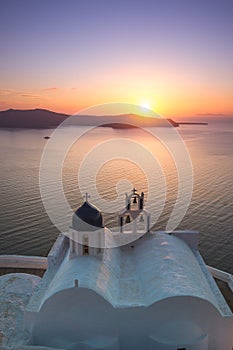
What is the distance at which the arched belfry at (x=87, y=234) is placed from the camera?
53.8 ft

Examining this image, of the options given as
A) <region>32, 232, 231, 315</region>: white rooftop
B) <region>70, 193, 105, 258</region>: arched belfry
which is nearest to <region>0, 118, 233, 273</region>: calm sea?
<region>32, 232, 231, 315</region>: white rooftop

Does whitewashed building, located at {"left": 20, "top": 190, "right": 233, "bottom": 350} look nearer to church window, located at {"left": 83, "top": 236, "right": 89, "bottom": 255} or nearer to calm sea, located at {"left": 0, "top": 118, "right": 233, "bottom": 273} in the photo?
church window, located at {"left": 83, "top": 236, "right": 89, "bottom": 255}

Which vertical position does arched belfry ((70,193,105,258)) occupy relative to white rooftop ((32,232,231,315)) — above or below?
above

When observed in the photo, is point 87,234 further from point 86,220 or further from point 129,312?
point 129,312

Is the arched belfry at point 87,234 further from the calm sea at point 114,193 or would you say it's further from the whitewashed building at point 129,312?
the calm sea at point 114,193

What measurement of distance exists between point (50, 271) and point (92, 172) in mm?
44439

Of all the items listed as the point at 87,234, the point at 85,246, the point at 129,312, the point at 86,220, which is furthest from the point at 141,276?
the point at 86,220

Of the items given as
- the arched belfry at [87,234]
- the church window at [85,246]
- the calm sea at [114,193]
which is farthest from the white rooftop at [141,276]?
the calm sea at [114,193]

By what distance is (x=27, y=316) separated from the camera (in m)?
14.1

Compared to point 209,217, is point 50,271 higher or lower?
higher

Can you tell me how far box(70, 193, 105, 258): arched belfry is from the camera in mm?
16406

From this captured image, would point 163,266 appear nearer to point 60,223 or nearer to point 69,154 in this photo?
point 60,223

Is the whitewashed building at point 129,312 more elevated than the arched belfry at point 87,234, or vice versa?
the arched belfry at point 87,234

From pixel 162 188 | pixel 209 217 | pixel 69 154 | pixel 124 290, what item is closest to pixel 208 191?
pixel 162 188
